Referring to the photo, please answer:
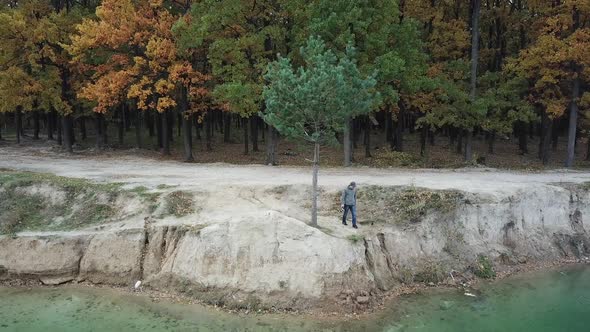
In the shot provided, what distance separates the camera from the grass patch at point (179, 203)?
17406mm

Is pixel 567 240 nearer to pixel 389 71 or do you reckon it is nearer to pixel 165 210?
pixel 389 71

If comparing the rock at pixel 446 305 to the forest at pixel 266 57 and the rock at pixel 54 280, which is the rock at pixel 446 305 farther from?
the rock at pixel 54 280

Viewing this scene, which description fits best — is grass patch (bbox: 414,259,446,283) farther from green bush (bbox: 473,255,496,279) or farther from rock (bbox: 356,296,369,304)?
rock (bbox: 356,296,369,304)

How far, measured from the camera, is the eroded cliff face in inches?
578

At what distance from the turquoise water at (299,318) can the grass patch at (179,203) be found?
3.63m

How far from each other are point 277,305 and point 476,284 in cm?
771

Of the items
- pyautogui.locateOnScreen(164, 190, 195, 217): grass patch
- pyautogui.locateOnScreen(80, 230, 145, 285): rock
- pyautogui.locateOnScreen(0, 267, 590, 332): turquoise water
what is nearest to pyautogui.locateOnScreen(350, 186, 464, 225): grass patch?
pyautogui.locateOnScreen(0, 267, 590, 332): turquoise water

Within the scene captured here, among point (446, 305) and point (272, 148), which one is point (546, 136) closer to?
point (272, 148)

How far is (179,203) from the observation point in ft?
58.7

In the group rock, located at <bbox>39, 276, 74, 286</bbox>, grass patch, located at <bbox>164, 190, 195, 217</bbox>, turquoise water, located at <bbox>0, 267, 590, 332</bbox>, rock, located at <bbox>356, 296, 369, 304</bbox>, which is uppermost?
grass patch, located at <bbox>164, 190, 195, 217</bbox>

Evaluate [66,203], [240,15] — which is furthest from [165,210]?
[240,15]

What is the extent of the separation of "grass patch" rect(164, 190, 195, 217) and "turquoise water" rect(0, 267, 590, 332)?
3.63m

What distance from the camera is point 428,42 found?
32.1 metres

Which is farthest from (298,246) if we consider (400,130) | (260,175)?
(400,130)
